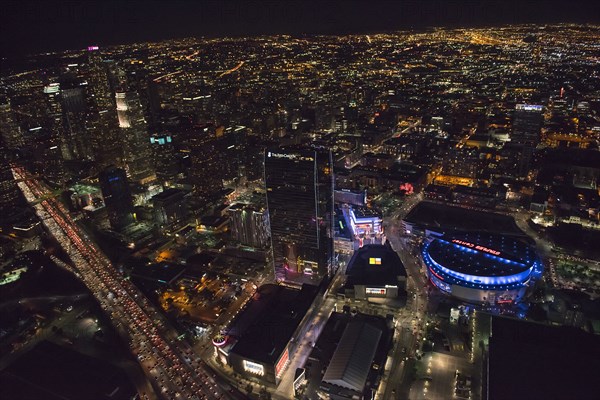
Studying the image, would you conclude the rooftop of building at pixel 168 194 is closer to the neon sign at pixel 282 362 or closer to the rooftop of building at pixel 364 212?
the rooftop of building at pixel 364 212

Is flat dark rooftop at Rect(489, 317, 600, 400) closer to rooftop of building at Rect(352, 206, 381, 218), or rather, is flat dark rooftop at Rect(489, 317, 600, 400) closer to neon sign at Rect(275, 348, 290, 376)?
neon sign at Rect(275, 348, 290, 376)

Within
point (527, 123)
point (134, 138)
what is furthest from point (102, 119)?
point (527, 123)

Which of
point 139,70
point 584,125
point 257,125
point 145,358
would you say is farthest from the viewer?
point 139,70

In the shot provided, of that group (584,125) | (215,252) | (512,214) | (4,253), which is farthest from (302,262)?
(584,125)

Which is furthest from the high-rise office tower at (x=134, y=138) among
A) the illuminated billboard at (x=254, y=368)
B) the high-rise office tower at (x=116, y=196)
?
the illuminated billboard at (x=254, y=368)

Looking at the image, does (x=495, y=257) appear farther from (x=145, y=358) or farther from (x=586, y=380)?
(x=145, y=358)

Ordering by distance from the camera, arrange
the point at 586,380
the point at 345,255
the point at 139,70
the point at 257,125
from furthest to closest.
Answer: the point at 139,70
the point at 257,125
the point at 345,255
the point at 586,380
